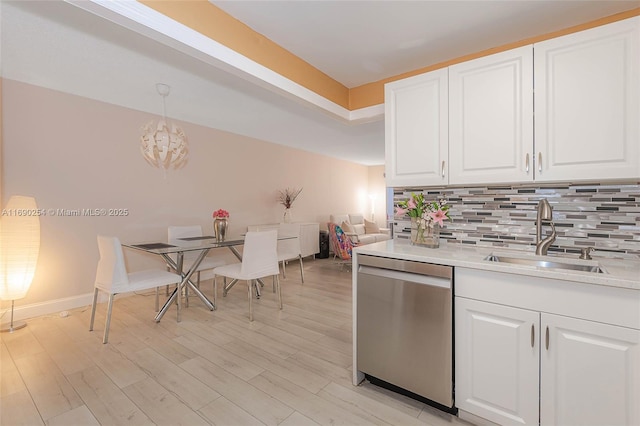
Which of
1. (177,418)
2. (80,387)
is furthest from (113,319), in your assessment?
(177,418)

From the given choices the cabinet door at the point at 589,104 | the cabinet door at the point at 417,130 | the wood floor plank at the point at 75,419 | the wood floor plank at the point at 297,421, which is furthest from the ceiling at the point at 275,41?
the wood floor plank at the point at 297,421

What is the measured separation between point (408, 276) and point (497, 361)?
0.59 meters

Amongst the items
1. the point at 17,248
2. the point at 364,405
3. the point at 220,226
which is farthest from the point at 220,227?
the point at 364,405

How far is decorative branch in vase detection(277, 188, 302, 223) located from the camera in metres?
5.92

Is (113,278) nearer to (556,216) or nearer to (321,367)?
(321,367)

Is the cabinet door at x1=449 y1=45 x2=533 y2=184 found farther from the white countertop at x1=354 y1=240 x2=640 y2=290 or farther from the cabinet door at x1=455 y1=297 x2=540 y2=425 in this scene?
the cabinet door at x1=455 y1=297 x2=540 y2=425

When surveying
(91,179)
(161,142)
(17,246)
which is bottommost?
(17,246)

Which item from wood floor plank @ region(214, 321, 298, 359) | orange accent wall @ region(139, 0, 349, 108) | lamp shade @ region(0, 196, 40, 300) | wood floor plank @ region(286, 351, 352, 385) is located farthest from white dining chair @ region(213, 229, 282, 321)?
lamp shade @ region(0, 196, 40, 300)

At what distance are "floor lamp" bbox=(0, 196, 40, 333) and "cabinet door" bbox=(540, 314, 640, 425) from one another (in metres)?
4.19

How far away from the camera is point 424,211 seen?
6.55ft

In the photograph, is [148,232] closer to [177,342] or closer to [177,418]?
[177,342]

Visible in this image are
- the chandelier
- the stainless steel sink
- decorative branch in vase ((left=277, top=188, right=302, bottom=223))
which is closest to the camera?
the stainless steel sink

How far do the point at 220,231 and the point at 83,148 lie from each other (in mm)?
1925

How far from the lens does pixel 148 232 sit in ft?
12.9
